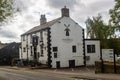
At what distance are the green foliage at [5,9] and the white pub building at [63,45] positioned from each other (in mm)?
27233

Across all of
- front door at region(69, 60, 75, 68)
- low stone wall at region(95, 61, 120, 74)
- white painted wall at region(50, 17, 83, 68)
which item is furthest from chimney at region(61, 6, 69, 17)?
low stone wall at region(95, 61, 120, 74)

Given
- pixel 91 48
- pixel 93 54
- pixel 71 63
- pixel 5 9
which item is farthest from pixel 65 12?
pixel 5 9

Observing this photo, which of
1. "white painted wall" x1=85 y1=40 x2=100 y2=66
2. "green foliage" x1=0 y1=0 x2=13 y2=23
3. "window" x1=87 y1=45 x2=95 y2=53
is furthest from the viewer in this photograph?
"window" x1=87 y1=45 x2=95 y2=53

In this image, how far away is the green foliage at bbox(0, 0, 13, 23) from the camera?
25172 mm

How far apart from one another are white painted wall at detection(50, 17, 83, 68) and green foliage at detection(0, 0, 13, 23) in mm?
27731

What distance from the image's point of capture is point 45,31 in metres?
54.1

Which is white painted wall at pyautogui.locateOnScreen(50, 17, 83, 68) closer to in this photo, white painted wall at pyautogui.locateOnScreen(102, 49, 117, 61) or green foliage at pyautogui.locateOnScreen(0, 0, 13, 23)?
white painted wall at pyautogui.locateOnScreen(102, 49, 117, 61)

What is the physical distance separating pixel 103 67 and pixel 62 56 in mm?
19045

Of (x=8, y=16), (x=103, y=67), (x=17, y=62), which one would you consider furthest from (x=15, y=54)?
(x=8, y=16)

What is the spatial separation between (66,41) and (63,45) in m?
1.14

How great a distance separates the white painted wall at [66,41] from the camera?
177 feet

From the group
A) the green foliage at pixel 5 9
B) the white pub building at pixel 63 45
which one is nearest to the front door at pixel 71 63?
the white pub building at pixel 63 45

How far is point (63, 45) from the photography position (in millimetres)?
54719

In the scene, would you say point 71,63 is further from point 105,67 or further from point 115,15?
point 105,67
